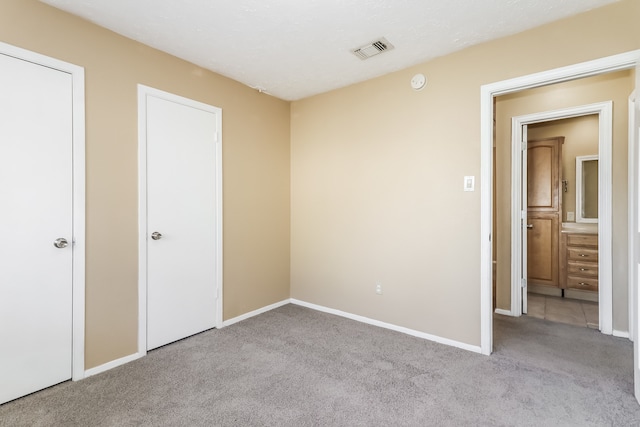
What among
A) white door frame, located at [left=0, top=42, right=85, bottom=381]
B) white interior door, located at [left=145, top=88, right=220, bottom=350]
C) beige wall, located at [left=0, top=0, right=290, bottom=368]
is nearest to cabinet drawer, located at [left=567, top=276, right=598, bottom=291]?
beige wall, located at [left=0, top=0, right=290, bottom=368]

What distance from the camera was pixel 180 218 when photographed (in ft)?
9.19

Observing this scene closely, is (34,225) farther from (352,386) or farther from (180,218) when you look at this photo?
(352,386)

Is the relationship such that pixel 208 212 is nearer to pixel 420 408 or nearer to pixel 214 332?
pixel 214 332

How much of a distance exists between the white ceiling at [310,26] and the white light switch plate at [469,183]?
1.11 metres

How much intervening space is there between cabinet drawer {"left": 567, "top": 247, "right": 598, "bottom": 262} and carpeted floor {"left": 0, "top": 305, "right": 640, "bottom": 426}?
1.40 metres

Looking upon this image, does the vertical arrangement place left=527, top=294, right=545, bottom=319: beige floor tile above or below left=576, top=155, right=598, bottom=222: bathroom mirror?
below

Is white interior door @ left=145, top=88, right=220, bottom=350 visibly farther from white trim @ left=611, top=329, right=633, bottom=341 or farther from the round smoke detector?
white trim @ left=611, top=329, right=633, bottom=341

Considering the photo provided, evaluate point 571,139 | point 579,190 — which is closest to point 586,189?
point 579,190

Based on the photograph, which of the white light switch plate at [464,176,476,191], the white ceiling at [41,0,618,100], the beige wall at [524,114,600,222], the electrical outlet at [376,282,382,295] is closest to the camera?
the white ceiling at [41,0,618,100]

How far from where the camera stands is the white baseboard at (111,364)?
2236 mm

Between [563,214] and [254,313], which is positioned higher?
[563,214]

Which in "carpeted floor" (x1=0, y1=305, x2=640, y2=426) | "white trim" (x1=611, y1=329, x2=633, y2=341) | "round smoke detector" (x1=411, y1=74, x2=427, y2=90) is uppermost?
"round smoke detector" (x1=411, y1=74, x2=427, y2=90)

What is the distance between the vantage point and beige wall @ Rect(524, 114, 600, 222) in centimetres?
414

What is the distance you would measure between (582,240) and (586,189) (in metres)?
0.78
